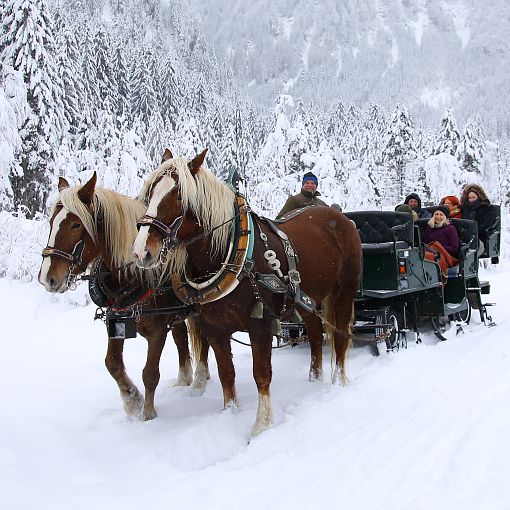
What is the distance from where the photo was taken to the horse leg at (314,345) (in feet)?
18.4

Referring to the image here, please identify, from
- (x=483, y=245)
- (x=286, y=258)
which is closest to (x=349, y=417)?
(x=286, y=258)

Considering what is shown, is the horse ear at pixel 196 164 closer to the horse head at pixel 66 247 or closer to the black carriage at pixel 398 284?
the horse head at pixel 66 247

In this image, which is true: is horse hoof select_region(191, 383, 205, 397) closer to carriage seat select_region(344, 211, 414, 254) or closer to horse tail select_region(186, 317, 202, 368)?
horse tail select_region(186, 317, 202, 368)

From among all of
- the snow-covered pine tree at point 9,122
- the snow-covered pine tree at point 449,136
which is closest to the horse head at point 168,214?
the snow-covered pine tree at point 9,122

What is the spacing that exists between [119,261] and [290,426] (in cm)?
185

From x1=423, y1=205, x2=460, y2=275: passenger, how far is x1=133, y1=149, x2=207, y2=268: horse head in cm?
457

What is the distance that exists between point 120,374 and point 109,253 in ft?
3.52

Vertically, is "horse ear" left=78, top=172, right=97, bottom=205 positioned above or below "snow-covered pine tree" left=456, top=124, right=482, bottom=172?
below

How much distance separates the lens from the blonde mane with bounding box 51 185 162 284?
13.6ft

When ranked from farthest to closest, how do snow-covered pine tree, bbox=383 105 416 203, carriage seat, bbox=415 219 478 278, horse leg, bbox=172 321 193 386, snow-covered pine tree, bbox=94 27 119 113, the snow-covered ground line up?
snow-covered pine tree, bbox=383 105 416 203, snow-covered pine tree, bbox=94 27 119 113, carriage seat, bbox=415 219 478 278, horse leg, bbox=172 321 193 386, the snow-covered ground

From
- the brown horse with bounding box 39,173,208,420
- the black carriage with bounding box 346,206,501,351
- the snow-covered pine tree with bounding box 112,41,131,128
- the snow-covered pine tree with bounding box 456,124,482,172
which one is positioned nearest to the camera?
the brown horse with bounding box 39,173,208,420

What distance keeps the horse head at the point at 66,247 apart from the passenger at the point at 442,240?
496 cm

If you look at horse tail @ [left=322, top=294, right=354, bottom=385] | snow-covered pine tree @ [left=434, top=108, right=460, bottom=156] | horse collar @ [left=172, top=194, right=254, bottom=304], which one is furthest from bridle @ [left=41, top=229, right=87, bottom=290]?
snow-covered pine tree @ [left=434, top=108, right=460, bottom=156]

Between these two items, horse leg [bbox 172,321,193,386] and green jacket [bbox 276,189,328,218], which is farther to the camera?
green jacket [bbox 276,189,328,218]
